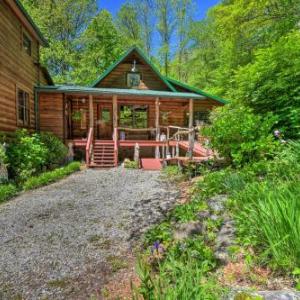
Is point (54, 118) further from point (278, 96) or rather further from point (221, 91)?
point (221, 91)

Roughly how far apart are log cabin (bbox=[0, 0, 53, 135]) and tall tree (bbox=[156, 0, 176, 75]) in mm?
20781

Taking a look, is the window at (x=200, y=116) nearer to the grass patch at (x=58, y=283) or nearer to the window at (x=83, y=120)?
the window at (x=83, y=120)

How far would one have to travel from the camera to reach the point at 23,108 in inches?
515

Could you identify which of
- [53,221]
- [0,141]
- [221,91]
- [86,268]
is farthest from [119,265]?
[221,91]

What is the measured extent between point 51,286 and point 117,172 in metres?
8.61

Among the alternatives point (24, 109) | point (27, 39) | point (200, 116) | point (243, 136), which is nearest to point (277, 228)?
point (243, 136)

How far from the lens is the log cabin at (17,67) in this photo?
Result: 408 inches

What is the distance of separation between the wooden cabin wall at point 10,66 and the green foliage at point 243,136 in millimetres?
7492

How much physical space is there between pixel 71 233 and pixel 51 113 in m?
11.4

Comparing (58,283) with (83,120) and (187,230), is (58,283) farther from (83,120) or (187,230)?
(83,120)

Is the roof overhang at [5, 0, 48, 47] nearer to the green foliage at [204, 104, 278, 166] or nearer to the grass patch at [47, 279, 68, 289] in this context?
the green foliage at [204, 104, 278, 166]

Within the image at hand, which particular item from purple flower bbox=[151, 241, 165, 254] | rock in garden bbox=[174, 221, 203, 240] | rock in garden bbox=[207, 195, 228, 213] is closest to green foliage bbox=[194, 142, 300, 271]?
rock in garden bbox=[207, 195, 228, 213]

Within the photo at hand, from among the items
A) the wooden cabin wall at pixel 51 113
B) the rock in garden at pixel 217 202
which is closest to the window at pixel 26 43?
the wooden cabin wall at pixel 51 113

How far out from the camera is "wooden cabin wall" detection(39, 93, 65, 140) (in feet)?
50.0
